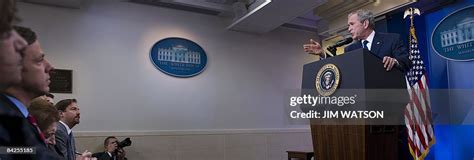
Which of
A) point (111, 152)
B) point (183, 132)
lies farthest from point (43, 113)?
point (183, 132)

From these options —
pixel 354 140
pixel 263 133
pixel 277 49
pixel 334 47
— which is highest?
pixel 277 49

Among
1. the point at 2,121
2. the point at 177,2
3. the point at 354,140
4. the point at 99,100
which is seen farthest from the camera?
the point at 177,2

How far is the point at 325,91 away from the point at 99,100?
3377 mm

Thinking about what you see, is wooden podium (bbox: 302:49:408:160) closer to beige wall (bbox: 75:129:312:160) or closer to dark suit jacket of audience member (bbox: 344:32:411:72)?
dark suit jacket of audience member (bbox: 344:32:411:72)

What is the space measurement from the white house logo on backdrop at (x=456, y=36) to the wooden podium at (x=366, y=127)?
228cm

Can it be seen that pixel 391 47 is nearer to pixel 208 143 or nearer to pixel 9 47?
pixel 9 47

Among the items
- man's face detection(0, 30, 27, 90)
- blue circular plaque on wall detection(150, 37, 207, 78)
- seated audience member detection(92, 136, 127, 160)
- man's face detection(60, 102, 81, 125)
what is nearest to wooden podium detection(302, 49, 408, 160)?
man's face detection(0, 30, 27, 90)

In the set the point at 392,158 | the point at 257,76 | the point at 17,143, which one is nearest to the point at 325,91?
the point at 392,158

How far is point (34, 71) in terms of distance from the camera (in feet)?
1.65

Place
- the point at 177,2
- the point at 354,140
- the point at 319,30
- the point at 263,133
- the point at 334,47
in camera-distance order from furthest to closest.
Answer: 1. the point at 319,30
2. the point at 263,133
3. the point at 177,2
4. the point at 334,47
5. the point at 354,140

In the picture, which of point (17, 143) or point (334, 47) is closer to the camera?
point (17, 143)

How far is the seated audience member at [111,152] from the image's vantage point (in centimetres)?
400

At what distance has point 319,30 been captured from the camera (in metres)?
5.99

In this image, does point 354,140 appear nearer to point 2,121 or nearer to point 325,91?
point 325,91
